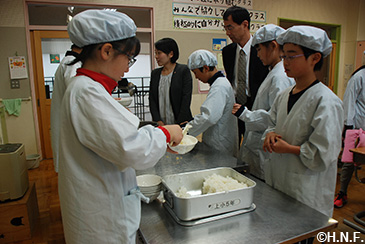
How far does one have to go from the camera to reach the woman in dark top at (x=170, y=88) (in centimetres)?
254

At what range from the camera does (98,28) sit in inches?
32.9

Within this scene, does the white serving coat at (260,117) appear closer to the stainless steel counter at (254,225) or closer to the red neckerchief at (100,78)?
the stainless steel counter at (254,225)

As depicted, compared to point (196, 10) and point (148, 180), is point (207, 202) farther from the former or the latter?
point (196, 10)

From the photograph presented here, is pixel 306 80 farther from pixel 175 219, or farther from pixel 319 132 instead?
pixel 175 219

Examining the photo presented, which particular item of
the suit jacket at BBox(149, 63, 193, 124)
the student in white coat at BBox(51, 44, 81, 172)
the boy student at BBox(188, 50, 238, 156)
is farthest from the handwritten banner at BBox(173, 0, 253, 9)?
the student in white coat at BBox(51, 44, 81, 172)

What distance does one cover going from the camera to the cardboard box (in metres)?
2.05

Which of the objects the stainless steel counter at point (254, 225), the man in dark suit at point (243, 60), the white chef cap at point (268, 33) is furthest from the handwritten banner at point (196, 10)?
the stainless steel counter at point (254, 225)

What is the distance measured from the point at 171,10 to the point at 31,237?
3578 millimetres

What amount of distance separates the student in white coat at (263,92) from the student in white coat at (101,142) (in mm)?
986

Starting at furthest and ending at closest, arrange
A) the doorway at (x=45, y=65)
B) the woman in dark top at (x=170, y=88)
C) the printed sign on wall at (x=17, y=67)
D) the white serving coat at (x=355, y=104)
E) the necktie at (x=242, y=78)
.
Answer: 1. the doorway at (x=45, y=65)
2. the printed sign on wall at (x=17, y=67)
3. the white serving coat at (x=355, y=104)
4. the woman in dark top at (x=170, y=88)
5. the necktie at (x=242, y=78)

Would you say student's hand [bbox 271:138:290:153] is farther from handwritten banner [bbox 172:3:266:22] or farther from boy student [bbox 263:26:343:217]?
handwritten banner [bbox 172:3:266:22]

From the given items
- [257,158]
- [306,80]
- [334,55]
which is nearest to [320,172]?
[306,80]

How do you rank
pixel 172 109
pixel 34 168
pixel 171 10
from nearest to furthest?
pixel 172 109 → pixel 34 168 → pixel 171 10

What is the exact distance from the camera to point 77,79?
83 cm
